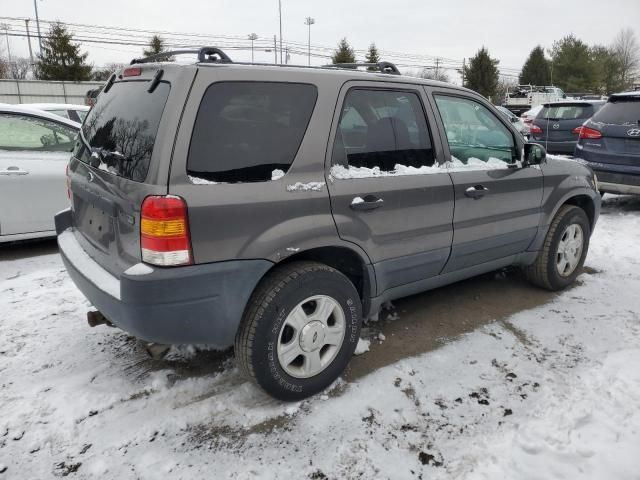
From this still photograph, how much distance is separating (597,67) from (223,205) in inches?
2486

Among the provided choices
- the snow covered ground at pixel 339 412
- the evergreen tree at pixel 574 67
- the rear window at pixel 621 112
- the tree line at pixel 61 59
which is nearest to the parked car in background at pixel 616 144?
the rear window at pixel 621 112

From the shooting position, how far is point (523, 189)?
3.80 m

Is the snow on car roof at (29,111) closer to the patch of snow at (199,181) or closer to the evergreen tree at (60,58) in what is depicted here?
the patch of snow at (199,181)

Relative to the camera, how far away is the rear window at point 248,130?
2.31 meters

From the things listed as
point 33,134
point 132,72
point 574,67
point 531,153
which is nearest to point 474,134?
point 531,153

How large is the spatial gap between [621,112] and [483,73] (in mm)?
47634

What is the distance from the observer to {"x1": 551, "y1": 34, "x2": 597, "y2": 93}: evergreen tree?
54406mm

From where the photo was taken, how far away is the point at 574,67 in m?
55.4

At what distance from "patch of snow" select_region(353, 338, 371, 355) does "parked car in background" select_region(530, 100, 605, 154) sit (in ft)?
31.6

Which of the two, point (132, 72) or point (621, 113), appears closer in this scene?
point (132, 72)

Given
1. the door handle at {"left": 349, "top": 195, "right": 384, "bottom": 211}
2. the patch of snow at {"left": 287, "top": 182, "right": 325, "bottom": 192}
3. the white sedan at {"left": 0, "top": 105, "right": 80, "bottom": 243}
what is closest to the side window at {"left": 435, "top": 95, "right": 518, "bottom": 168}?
the door handle at {"left": 349, "top": 195, "right": 384, "bottom": 211}

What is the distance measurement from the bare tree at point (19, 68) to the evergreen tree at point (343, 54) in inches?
1369

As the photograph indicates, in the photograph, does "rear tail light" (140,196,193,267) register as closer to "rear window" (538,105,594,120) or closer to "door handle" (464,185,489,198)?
"door handle" (464,185,489,198)

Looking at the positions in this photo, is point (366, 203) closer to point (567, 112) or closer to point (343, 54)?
point (567, 112)
